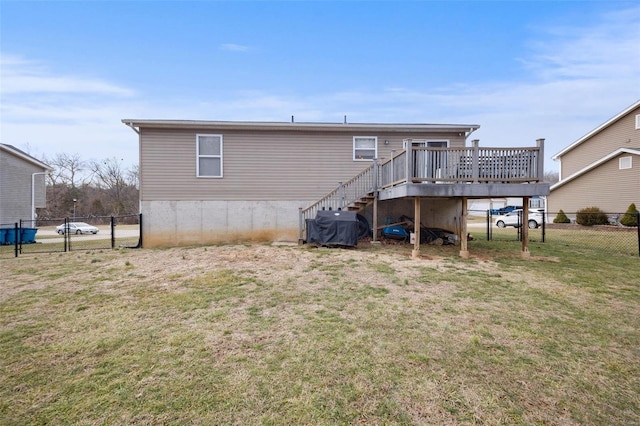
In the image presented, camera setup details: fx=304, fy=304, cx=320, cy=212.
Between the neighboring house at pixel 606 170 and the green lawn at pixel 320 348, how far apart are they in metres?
15.9

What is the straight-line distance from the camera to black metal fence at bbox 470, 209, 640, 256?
11.0 m

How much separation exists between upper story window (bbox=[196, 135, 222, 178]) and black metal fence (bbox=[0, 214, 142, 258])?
2769mm

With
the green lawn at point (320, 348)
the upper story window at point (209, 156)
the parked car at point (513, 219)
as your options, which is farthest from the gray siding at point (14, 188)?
the parked car at point (513, 219)

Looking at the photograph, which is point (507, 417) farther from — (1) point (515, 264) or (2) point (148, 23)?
(2) point (148, 23)

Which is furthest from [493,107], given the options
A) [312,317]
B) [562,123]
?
[312,317]

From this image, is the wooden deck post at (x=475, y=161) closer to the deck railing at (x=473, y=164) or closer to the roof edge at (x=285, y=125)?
the deck railing at (x=473, y=164)

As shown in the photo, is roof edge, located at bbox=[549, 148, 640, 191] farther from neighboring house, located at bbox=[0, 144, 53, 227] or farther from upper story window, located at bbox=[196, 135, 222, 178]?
neighboring house, located at bbox=[0, 144, 53, 227]

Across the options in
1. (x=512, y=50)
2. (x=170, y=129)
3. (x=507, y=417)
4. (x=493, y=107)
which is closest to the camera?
(x=507, y=417)

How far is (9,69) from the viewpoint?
12.7 metres

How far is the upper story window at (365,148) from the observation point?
11.8m

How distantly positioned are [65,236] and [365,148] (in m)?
11.5

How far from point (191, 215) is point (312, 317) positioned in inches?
338

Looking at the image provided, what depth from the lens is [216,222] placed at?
1124cm

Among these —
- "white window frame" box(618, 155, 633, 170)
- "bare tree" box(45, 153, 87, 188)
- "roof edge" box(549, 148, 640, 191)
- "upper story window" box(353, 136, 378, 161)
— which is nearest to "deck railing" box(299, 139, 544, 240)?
"upper story window" box(353, 136, 378, 161)
